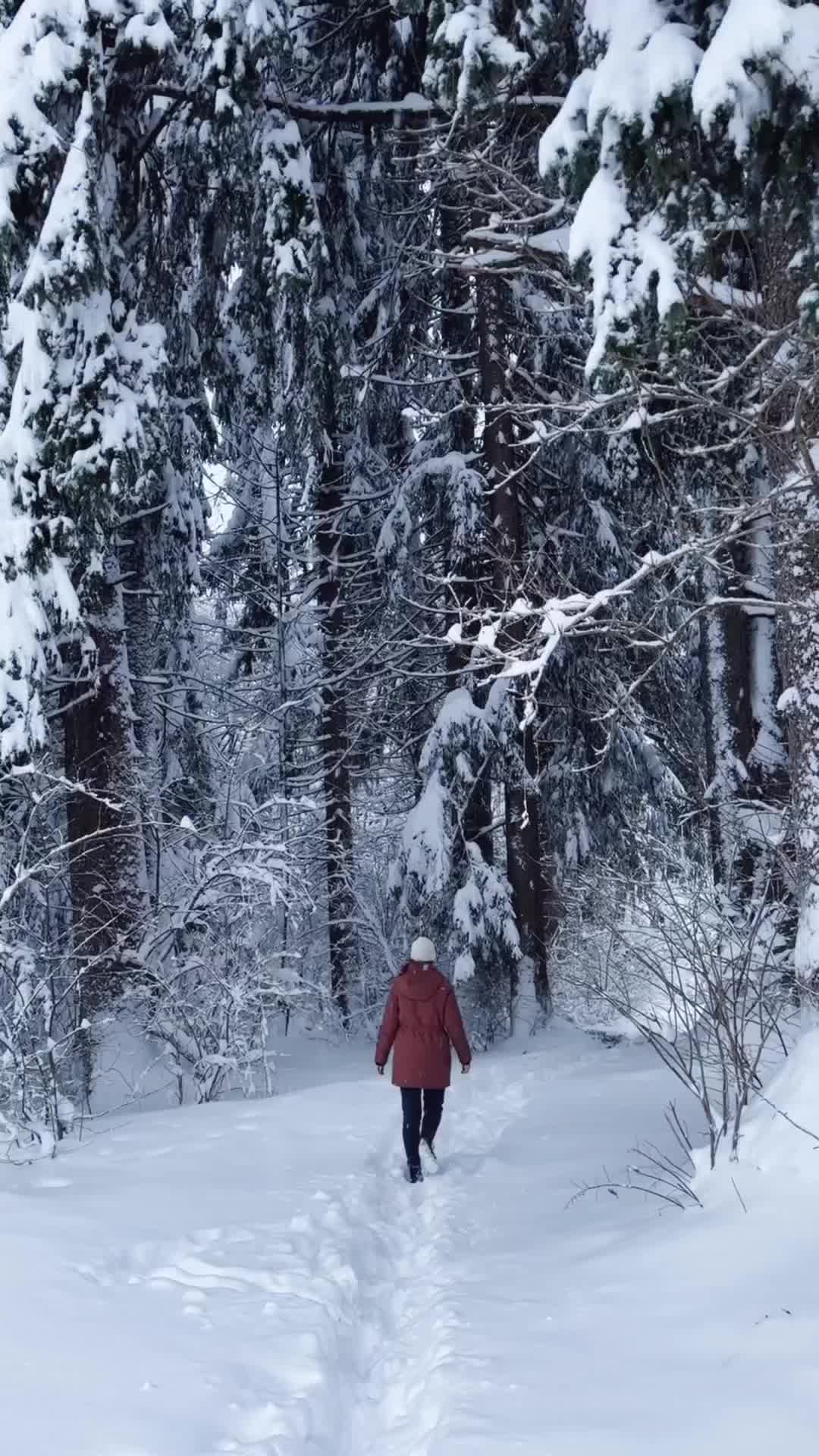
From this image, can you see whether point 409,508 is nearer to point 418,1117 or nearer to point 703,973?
point 418,1117

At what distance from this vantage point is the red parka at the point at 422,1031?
28.0 ft

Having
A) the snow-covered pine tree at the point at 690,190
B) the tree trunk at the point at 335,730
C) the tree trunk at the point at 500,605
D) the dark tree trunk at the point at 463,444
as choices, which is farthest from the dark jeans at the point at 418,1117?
the tree trunk at the point at 335,730

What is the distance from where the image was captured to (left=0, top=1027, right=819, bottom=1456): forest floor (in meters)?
3.85

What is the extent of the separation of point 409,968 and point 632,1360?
4.75m

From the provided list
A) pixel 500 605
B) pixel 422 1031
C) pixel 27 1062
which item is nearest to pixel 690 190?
pixel 422 1031

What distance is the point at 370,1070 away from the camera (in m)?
14.9

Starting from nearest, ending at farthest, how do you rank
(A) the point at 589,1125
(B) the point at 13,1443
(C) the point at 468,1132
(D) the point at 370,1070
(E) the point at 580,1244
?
(B) the point at 13,1443 < (E) the point at 580,1244 < (A) the point at 589,1125 < (C) the point at 468,1132 < (D) the point at 370,1070

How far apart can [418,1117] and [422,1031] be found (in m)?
0.59

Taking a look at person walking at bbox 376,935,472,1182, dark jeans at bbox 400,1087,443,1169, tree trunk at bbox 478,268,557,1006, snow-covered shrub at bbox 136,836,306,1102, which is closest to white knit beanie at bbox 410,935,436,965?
person walking at bbox 376,935,472,1182

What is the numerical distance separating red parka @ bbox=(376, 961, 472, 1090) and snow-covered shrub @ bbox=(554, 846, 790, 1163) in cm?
96

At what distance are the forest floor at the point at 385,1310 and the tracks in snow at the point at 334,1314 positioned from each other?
1 centimetres

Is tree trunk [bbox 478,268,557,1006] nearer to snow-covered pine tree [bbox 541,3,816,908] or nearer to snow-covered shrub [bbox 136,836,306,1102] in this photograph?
snow-covered shrub [bbox 136,836,306,1102]

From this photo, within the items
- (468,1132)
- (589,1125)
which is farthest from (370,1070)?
(589,1125)

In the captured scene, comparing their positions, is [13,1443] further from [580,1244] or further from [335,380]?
[335,380]
